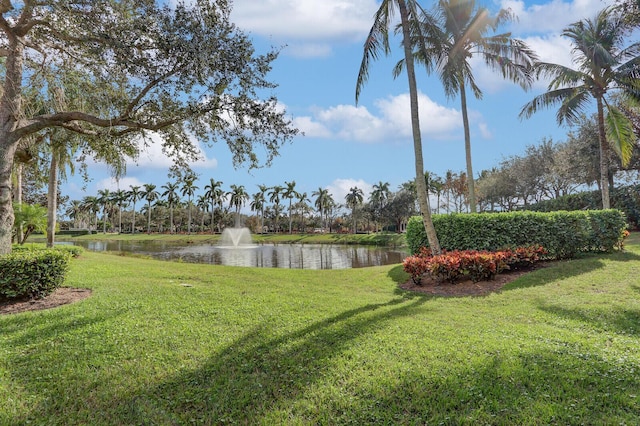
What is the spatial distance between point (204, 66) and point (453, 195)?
55.5 meters

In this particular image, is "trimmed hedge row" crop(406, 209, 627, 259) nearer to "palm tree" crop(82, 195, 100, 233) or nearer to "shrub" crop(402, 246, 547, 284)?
"shrub" crop(402, 246, 547, 284)

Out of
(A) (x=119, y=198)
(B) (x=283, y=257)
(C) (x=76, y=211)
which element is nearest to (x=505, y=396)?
(B) (x=283, y=257)

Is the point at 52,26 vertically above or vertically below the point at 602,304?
above

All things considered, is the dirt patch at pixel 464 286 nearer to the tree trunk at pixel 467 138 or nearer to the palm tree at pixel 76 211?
the tree trunk at pixel 467 138

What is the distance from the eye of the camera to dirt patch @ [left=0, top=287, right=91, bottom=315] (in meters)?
6.72

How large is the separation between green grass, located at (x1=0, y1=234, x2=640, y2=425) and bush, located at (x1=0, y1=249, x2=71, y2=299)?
103cm

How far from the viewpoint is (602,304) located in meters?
6.87

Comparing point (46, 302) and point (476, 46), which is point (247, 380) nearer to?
point (46, 302)

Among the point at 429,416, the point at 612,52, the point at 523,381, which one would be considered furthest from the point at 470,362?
the point at 612,52

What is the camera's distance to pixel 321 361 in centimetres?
436

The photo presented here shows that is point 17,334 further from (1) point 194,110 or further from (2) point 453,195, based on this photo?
(2) point 453,195

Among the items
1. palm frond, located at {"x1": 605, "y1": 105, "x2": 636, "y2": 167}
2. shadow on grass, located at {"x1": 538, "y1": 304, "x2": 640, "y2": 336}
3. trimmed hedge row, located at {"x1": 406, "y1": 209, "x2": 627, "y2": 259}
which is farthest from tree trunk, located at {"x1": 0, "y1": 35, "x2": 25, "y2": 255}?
palm frond, located at {"x1": 605, "y1": 105, "x2": 636, "y2": 167}

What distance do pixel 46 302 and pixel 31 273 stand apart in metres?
0.71

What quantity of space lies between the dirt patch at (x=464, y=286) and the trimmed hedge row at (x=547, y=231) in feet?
4.50
